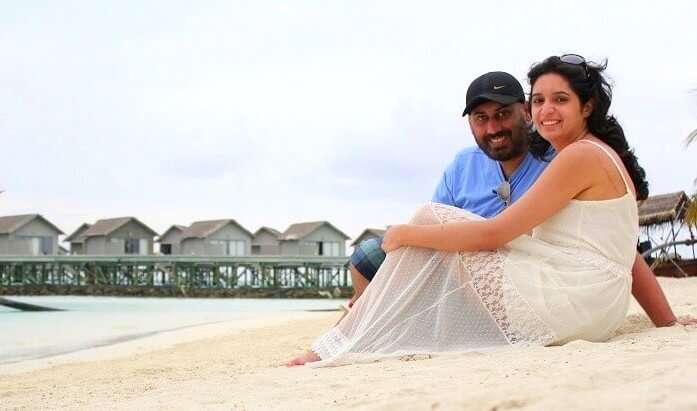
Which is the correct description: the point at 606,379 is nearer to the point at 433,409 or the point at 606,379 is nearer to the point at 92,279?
the point at 433,409

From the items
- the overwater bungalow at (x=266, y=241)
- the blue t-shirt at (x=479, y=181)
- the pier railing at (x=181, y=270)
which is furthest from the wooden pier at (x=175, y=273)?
the blue t-shirt at (x=479, y=181)

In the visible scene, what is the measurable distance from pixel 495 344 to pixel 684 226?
568 inches

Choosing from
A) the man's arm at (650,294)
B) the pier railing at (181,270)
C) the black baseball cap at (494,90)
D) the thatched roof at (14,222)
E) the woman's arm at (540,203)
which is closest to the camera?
the woman's arm at (540,203)

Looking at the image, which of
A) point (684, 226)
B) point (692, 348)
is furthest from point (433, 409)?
point (684, 226)

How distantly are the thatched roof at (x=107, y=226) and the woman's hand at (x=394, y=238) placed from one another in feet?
116

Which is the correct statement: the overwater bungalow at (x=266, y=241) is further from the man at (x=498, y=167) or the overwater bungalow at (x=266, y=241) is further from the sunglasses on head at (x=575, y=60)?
the sunglasses on head at (x=575, y=60)

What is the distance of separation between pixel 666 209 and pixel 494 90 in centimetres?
1410

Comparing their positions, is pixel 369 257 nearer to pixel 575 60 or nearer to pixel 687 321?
pixel 575 60

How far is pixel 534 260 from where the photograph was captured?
8.76 ft

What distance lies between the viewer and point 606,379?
5.71 ft

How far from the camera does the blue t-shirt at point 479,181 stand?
3277mm

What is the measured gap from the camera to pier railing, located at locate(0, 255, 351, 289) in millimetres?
31578

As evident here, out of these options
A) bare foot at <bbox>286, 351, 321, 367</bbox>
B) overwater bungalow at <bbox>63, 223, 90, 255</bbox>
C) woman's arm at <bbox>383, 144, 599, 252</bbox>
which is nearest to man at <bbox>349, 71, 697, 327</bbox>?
bare foot at <bbox>286, 351, 321, 367</bbox>

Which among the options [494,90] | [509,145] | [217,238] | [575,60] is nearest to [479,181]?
[509,145]
